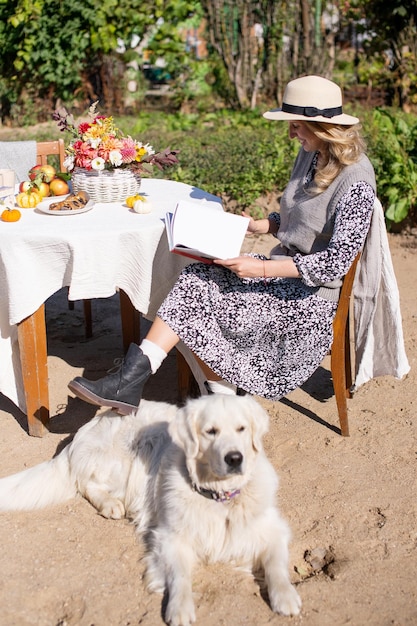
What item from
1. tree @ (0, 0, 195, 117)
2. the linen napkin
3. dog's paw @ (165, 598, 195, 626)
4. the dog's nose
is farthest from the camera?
tree @ (0, 0, 195, 117)

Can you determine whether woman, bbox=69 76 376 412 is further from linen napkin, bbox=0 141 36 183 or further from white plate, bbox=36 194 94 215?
linen napkin, bbox=0 141 36 183

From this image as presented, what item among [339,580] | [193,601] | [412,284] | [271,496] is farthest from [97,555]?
[412,284]

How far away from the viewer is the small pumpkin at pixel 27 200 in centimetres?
392

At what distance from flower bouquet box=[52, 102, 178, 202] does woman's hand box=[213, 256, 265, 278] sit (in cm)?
88

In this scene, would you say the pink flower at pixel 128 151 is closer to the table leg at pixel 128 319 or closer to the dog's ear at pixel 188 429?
the table leg at pixel 128 319

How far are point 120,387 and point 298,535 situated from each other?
3.34ft

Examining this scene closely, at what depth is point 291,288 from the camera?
143 inches

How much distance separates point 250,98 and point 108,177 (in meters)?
7.77

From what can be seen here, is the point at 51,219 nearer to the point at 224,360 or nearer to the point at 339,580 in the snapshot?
the point at 224,360

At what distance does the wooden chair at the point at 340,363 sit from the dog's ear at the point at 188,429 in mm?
1199

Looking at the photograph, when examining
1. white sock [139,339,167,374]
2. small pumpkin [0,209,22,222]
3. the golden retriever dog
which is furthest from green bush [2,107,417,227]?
the golden retriever dog

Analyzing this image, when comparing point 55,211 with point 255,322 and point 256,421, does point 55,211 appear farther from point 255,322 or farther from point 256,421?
point 256,421

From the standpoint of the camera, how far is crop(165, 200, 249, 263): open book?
11.0ft

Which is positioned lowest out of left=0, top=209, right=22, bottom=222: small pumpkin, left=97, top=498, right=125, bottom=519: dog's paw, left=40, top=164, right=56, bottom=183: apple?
left=97, top=498, right=125, bottom=519: dog's paw
